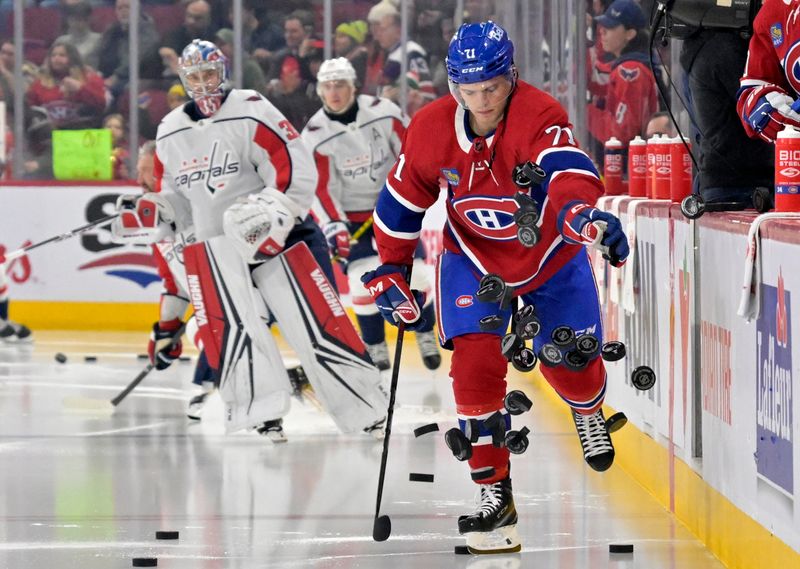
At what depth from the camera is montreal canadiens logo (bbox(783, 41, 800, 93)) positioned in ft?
13.0

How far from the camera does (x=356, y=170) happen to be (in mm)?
8188

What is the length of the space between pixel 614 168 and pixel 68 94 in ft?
20.7

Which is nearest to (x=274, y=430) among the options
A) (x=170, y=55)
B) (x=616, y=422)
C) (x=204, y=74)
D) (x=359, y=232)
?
(x=204, y=74)

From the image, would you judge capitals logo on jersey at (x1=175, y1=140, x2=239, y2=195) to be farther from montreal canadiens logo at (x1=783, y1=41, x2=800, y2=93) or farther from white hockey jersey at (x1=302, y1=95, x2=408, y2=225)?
montreal canadiens logo at (x1=783, y1=41, x2=800, y2=93)

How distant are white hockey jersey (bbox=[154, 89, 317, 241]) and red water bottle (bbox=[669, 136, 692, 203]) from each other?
5.75 ft

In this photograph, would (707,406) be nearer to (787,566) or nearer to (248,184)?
(787,566)

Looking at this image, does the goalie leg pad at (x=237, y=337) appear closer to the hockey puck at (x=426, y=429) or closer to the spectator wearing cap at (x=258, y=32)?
the hockey puck at (x=426, y=429)

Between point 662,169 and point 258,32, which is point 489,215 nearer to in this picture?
point 662,169

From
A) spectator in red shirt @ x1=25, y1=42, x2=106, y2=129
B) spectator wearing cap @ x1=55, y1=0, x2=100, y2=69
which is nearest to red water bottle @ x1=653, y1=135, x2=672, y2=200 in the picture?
spectator in red shirt @ x1=25, y1=42, x2=106, y2=129

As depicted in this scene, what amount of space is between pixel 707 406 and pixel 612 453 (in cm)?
30

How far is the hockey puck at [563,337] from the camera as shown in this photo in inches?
158

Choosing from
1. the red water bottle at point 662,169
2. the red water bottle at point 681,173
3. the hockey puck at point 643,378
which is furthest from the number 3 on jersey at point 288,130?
the hockey puck at point 643,378

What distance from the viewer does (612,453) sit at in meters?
4.18

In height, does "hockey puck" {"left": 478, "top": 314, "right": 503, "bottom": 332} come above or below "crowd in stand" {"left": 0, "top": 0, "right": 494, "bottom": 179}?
below
